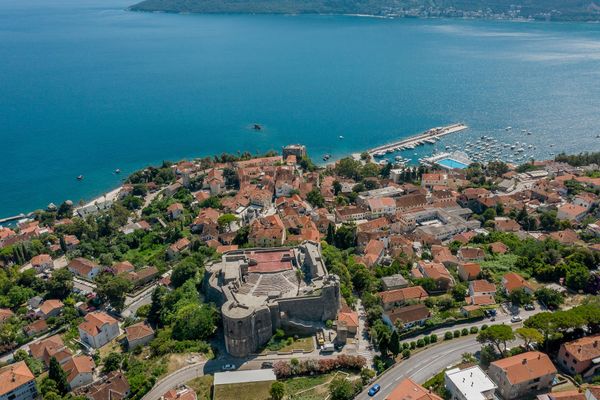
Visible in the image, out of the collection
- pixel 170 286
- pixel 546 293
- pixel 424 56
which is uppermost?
pixel 424 56

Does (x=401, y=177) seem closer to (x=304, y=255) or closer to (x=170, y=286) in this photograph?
(x=304, y=255)

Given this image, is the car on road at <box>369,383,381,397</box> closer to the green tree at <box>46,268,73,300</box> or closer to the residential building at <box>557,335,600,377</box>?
the residential building at <box>557,335,600,377</box>

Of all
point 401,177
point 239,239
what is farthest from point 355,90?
point 239,239

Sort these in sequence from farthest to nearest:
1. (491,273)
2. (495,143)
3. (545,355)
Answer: (495,143) < (491,273) < (545,355)

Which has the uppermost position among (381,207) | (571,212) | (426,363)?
(571,212)

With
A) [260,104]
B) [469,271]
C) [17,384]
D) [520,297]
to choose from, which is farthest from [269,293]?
[260,104]

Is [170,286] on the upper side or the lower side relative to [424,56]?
lower

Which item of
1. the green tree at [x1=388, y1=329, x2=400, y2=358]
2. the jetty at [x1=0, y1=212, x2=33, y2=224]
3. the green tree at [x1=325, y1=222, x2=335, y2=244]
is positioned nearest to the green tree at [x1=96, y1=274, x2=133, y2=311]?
the green tree at [x1=325, y1=222, x2=335, y2=244]

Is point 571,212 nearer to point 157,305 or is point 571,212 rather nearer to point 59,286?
point 157,305
